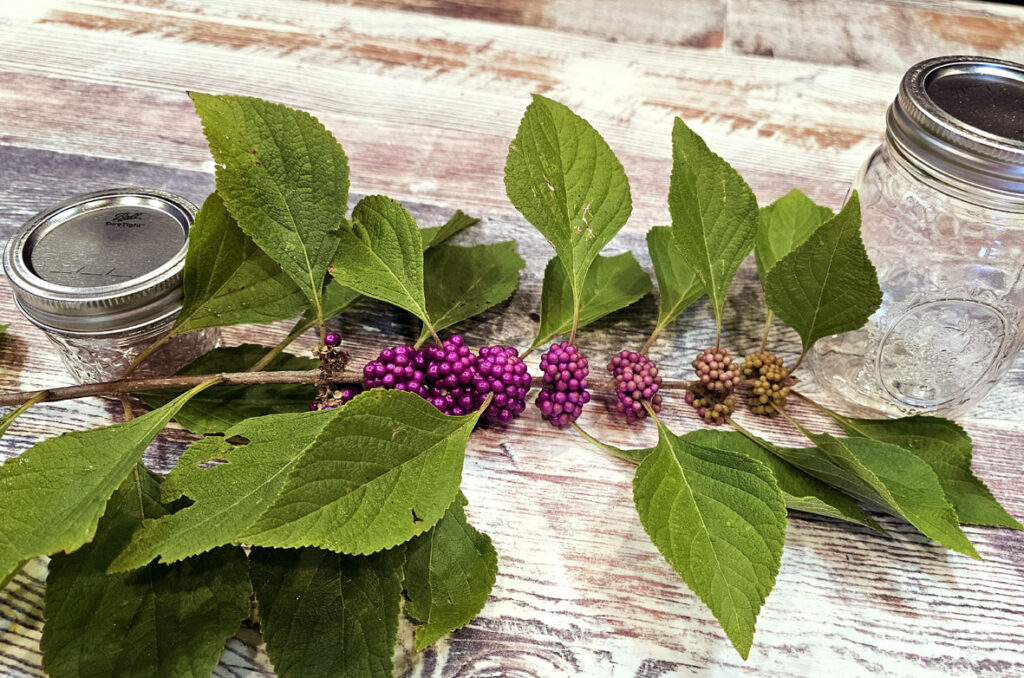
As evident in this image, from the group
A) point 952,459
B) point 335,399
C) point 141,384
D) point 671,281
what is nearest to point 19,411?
point 141,384

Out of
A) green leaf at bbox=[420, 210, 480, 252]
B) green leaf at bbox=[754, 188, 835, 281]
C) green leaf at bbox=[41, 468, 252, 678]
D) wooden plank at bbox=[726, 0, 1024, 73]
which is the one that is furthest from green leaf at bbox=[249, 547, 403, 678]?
wooden plank at bbox=[726, 0, 1024, 73]

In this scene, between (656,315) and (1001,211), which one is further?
(656,315)

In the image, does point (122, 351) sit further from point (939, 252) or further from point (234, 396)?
point (939, 252)

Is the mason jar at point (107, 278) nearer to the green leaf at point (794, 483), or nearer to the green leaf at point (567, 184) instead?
the green leaf at point (567, 184)

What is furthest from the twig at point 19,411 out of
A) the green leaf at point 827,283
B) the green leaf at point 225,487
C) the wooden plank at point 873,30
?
the wooden plank at point 873,30

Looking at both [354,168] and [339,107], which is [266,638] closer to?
[354,168]

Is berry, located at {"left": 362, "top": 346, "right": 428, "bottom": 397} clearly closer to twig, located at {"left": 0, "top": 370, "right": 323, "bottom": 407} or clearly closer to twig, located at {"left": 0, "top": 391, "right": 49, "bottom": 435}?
twig, located at {"left": 0, "top": 370, "right": 323, "bottom": 407}

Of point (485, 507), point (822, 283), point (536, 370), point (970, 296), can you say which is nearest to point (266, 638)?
point (485, 507)
